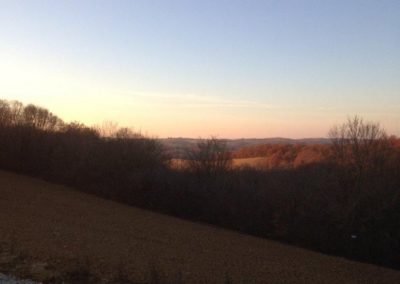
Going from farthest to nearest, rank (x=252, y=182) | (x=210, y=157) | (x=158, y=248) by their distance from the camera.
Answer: (x=210, y=157), (x=252, y=182), (x=158, y=248)

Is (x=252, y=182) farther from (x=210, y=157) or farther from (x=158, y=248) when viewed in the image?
(x=158, y=248)

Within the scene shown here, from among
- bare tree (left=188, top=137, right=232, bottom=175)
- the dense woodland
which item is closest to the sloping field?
the dense woodland

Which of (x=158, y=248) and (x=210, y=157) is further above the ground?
(x=210, y=157)

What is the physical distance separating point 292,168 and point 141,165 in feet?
54.6

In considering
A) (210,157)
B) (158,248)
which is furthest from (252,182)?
→ (158,248)

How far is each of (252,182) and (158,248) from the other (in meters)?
16.9

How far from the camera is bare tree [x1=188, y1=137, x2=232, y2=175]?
45.0 metres

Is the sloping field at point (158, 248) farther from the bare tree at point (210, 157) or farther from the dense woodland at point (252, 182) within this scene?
the bare tree at point (210, 157)

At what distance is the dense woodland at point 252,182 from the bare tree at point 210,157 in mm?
82

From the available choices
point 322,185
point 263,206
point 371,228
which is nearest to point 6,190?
point 263,206

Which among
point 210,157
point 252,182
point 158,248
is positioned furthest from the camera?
point 210,157

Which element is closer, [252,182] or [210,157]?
[252,182]

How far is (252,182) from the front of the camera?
129 ft

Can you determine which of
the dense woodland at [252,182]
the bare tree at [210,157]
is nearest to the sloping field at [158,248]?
the dense woodland at [252,182]
